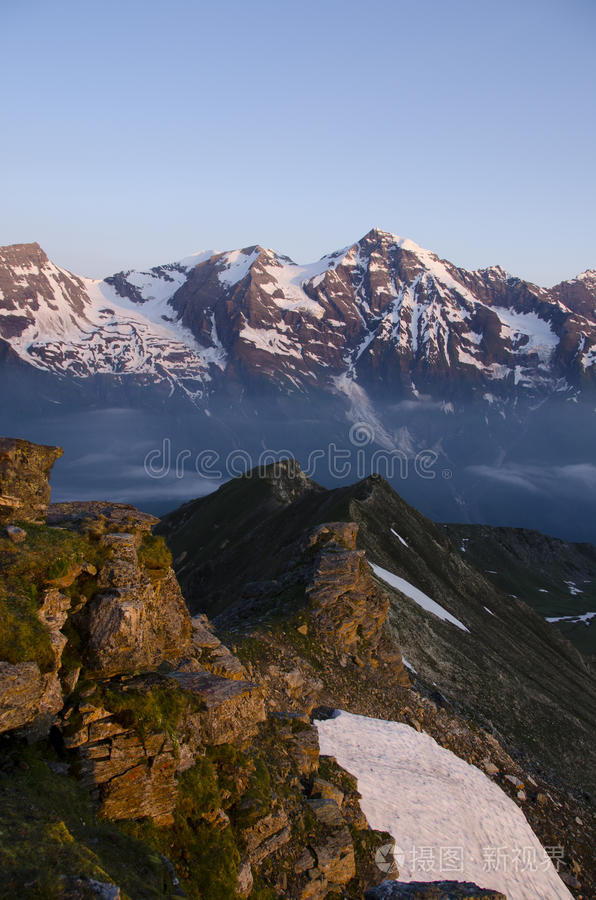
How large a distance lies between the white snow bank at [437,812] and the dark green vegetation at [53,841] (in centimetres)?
1433

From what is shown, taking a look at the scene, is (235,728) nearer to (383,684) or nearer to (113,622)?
(113,622)

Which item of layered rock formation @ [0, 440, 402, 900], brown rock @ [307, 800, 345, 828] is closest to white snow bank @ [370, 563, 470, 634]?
brown rock @ [307, 800, 345, 828]

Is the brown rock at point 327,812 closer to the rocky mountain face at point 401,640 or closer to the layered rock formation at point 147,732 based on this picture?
the layered rock formation at point 147,732

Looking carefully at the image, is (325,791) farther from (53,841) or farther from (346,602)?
(346,602)

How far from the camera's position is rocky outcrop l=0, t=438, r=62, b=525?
58.6ft

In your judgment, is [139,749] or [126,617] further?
[126,617]

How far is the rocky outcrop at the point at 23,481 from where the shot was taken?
58.6 ft

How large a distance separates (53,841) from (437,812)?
22.3 metres

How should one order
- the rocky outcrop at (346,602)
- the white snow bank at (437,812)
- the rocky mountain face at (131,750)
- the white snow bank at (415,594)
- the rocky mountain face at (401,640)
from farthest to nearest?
the white snow bank at (415,594)
the rocky outcrop at (346,602)
the rocky mountain face at (401,640)
the white snow bank at (437,812)
the rocky mountain face at (131,750)

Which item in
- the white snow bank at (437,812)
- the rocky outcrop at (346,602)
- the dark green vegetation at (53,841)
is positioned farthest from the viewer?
the rocky outcrop at (346,602)

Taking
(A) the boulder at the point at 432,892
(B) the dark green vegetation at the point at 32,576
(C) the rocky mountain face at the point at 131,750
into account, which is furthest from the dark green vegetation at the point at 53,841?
(A) the boulder at the point at 432,892

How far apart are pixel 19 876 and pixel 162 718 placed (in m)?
6.62

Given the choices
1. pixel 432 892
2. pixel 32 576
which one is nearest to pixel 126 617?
pixel 32 576

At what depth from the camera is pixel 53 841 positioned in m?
10.4
